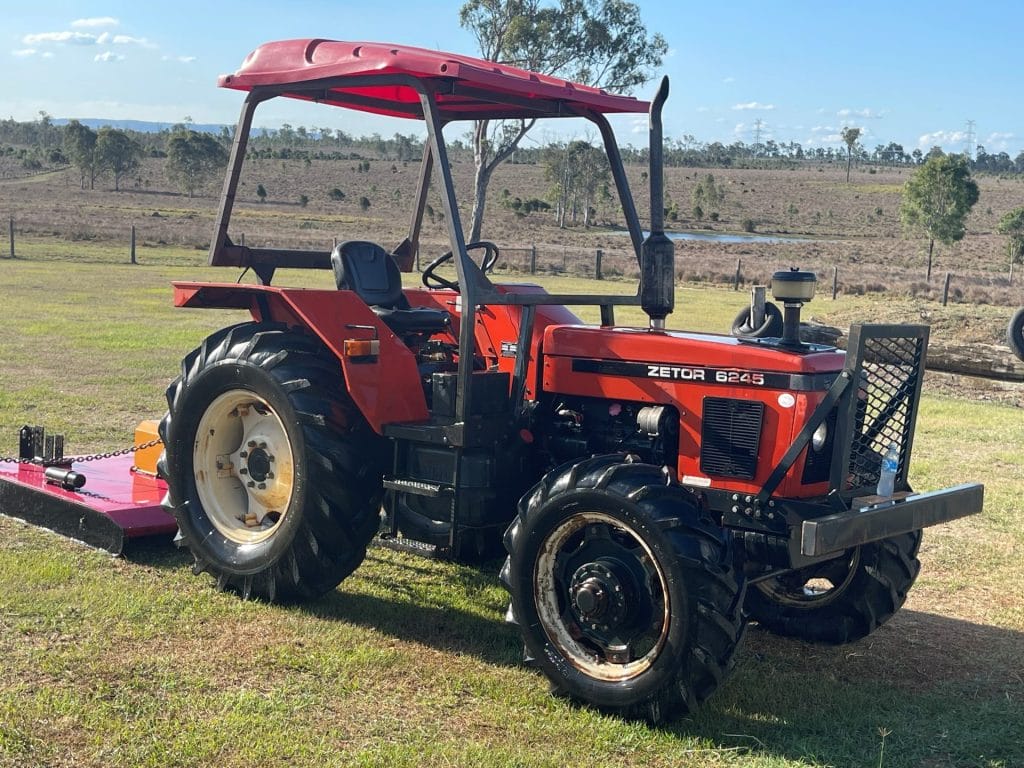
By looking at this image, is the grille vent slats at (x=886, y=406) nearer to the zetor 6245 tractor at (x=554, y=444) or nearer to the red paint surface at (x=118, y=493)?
the zetor 6245 tractor at (x=554, y=444)

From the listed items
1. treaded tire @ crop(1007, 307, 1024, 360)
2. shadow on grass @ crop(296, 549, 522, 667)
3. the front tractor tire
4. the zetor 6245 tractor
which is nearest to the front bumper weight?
the zetor 6245 tractor

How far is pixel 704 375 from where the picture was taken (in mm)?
4598

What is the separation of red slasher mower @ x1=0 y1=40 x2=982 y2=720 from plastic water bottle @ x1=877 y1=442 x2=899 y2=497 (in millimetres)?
10

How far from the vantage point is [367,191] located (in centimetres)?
7294

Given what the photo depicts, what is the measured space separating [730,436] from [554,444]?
0.86 metres

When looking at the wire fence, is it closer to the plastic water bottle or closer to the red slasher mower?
the red slasher mower

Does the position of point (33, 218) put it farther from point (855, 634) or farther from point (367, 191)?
point (855, 634)

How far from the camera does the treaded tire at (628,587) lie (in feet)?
13.0

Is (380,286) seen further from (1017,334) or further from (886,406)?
(1017,334)

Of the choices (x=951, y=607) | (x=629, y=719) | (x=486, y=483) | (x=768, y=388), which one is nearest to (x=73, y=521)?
(x=486, y=483)

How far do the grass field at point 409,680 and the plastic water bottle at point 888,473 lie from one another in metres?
0.88

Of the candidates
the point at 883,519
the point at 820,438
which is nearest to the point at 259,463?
the point at 820,438

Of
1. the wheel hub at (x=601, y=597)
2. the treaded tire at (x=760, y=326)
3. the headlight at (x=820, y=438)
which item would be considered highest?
the treaded tire at (x=760, y=326)

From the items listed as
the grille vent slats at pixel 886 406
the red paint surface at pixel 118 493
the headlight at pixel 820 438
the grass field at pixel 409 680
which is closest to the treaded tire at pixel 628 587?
the grass field at pixel 409 680
